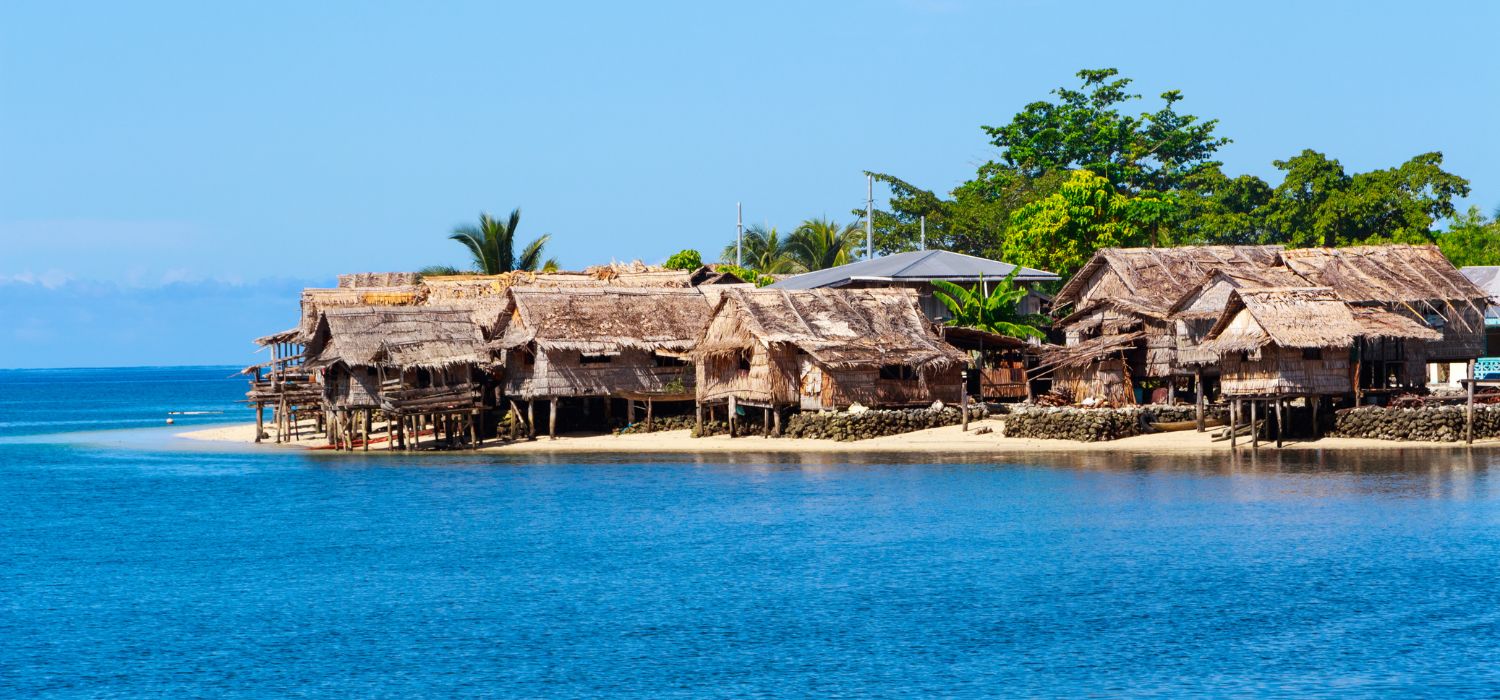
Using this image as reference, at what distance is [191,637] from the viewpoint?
83.1 ft

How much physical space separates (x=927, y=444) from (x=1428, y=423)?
13622 millimetres

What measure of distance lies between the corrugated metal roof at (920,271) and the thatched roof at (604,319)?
281 inches

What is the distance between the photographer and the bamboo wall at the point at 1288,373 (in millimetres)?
44625

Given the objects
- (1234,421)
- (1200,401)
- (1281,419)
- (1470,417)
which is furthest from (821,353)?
(1470,417)

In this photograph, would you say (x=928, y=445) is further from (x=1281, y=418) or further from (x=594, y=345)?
(x=594, y=345)

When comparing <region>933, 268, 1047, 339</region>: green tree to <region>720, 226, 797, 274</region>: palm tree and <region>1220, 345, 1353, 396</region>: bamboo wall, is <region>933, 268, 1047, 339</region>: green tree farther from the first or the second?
<region>720, 226, 797, 274</region>: palm tree

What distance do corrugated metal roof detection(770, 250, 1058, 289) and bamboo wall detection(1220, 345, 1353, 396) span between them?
49.3 ft

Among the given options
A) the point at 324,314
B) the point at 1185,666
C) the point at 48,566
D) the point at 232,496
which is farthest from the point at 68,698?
the point at 324,314

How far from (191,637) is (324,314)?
28.0m

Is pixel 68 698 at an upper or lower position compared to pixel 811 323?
lower

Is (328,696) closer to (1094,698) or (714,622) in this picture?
(714,622)

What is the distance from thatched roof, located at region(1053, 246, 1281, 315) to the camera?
54000mm

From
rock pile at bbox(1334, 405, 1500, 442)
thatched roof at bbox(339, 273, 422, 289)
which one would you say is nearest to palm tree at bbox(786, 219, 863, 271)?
thatched roof at bbox(339, 273, 422, 289)

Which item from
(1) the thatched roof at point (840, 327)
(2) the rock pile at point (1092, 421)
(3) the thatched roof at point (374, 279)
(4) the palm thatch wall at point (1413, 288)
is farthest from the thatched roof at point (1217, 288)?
(3) the thatched roof at point (374, 279)
